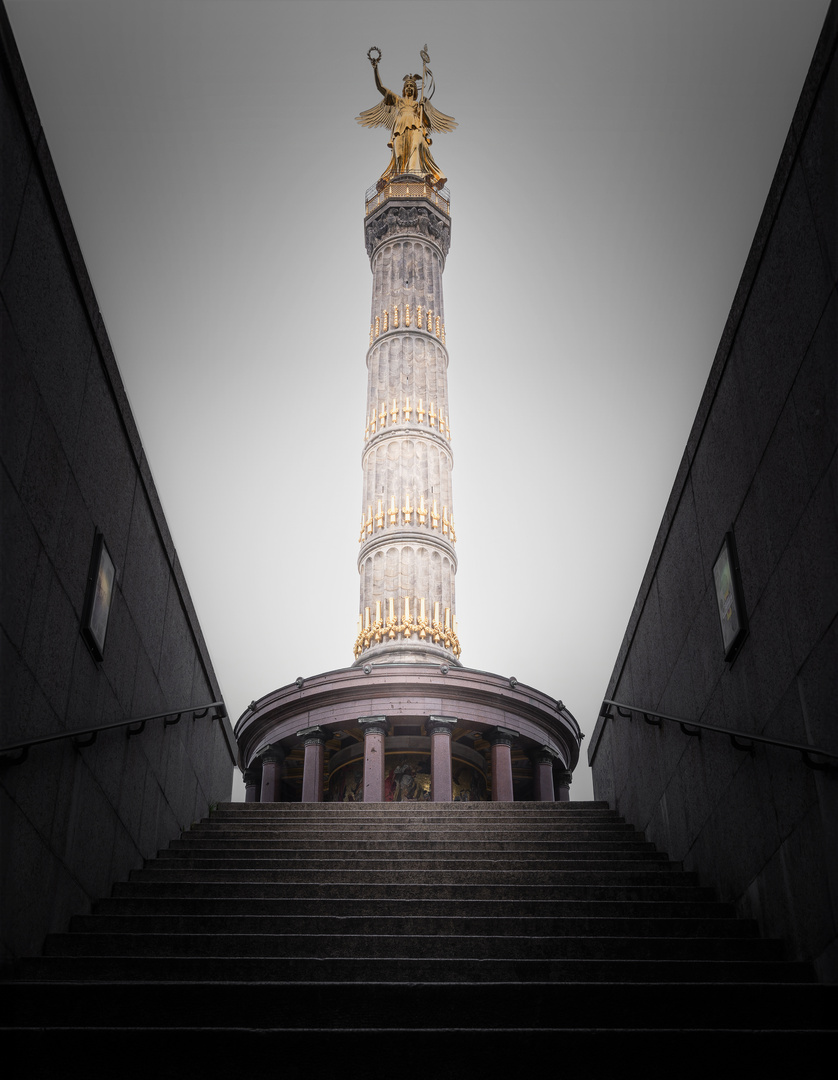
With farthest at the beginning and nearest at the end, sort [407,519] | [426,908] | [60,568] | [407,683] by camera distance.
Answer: [407,519], [407,683], [60,568], [426,908]

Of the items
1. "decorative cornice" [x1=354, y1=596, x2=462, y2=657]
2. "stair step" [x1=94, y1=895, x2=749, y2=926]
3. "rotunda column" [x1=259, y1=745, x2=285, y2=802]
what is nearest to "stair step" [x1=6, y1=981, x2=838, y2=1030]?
"stair step" [x1=94, y1=895, x2=749, y2=926]

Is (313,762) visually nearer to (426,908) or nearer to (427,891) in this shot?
(427,891)

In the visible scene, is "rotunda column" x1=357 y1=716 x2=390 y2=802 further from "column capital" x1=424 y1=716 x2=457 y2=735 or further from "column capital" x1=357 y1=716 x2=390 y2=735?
"column capital" x1=424 y1=716 x2=457 y2=735

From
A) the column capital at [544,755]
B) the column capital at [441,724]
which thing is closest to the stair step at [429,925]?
the column capital at [441,724]

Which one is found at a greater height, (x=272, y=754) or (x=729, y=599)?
(x=272, y=754)

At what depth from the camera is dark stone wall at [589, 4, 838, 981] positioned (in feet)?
18.5

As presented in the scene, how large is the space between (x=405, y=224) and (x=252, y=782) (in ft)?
57.8

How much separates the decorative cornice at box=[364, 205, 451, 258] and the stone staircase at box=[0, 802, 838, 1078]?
2441cm

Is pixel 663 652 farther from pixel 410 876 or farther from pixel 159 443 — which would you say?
pixel 159 443

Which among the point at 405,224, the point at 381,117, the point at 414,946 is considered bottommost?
the point at 414,946

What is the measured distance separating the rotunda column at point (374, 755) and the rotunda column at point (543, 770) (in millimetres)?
3509

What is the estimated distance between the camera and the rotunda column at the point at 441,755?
18406 millimetres

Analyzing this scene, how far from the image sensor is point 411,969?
16.8 ft

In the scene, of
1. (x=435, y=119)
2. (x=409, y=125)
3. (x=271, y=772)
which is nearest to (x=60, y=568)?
(x=271, y=772)
